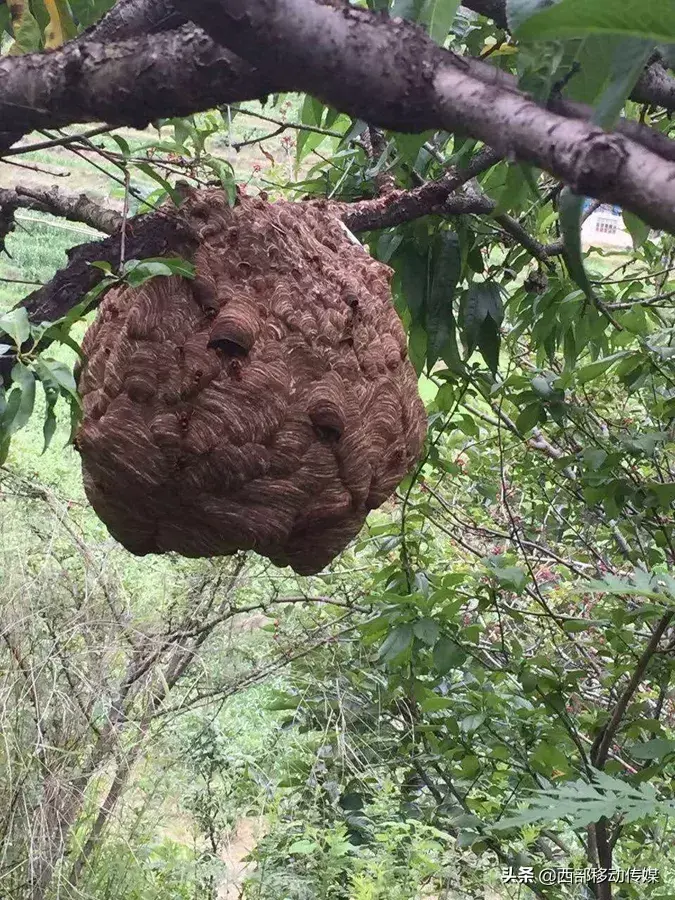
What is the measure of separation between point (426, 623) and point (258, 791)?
1.18 metres

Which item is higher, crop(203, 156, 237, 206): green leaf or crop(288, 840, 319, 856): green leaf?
crop(203, 156, 237, 206): green leaf

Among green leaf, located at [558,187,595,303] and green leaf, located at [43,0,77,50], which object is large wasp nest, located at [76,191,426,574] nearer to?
green leaf, located at [43,0,77,50]

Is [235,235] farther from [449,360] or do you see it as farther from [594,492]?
[594,492]

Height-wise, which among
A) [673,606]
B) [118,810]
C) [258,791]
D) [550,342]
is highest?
[550,342]

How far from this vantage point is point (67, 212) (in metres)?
0.87

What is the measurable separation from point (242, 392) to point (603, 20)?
23.2 inches

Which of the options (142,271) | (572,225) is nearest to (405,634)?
(142,271)

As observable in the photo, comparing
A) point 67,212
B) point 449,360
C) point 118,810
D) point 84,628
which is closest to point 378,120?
point 67,212

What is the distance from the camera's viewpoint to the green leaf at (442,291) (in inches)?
42.6

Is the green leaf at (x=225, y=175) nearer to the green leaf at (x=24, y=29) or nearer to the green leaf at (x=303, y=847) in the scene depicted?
the green leaf at (x=24, y=29)

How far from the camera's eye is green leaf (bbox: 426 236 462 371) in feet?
3.55

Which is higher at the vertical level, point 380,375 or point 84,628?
point 380,375

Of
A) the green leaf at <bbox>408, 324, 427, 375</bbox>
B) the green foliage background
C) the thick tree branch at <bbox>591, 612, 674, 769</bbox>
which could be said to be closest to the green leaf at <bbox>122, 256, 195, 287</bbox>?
the green foliage background

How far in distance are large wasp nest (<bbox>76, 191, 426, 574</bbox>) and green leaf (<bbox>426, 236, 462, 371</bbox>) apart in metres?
0.20
